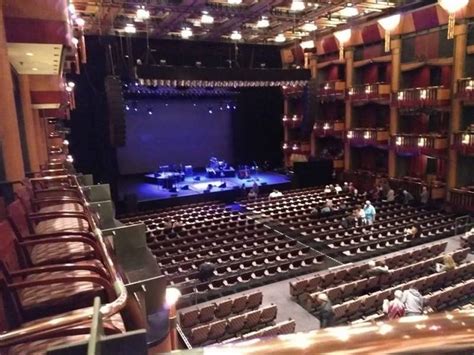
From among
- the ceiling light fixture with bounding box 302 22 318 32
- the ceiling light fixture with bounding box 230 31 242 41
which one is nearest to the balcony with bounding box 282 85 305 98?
the ceiling light fixture with bounding box 302 22 318 32

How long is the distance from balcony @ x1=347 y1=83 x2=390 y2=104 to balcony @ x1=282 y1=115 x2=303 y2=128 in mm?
5309

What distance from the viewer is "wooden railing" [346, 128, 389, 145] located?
21047 millimetres

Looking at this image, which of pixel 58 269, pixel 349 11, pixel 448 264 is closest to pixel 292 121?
pixel 349 11

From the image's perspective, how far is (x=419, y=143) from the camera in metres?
18.8

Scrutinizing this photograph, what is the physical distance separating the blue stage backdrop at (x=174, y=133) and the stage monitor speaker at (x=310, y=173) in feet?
25.4

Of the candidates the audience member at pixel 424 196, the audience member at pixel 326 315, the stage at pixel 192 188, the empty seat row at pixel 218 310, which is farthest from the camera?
the stage at pixel 192 188

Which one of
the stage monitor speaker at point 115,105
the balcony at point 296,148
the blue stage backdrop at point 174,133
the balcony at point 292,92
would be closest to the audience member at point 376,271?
the stage monitor speaker at point 115,105

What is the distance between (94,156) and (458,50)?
21.0 metres

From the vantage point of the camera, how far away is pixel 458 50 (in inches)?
667

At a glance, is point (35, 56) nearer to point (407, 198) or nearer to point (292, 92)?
point (407, 198)

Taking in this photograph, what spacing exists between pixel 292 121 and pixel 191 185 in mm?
9248

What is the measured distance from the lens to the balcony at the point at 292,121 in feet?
91.9

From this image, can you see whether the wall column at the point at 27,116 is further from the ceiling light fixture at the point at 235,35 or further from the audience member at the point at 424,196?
the ceiling light fixture at the point at 235,35

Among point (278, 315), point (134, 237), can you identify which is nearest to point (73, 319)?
point (134, 237)
